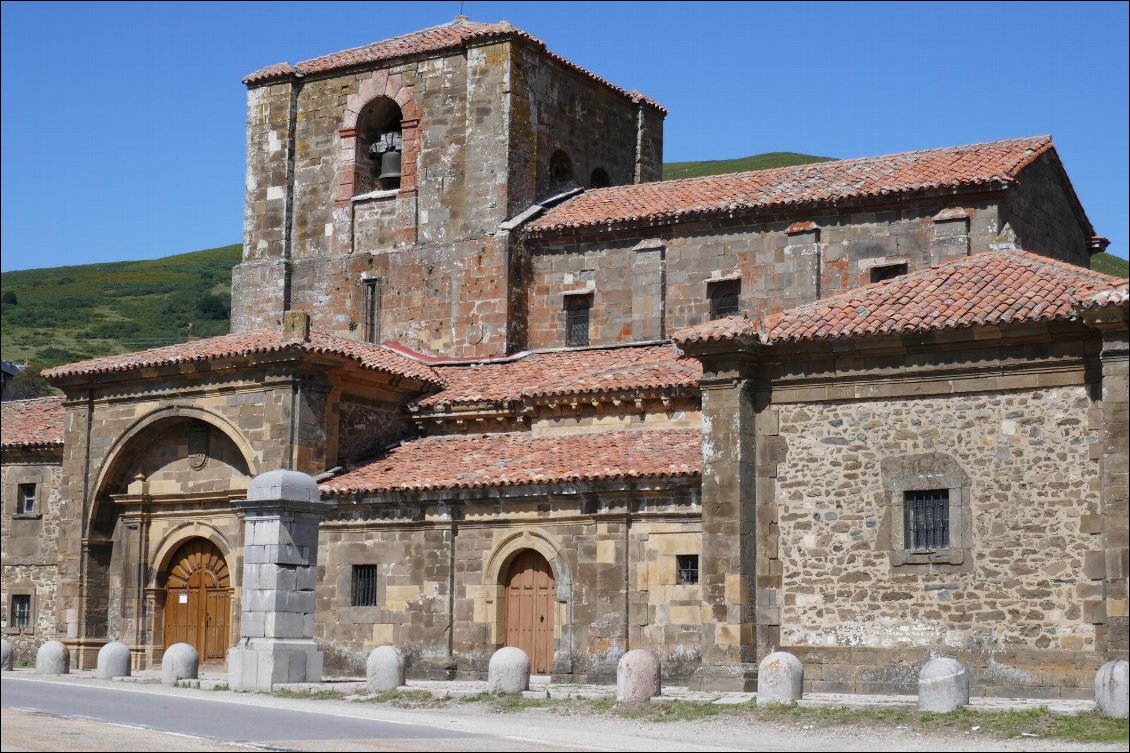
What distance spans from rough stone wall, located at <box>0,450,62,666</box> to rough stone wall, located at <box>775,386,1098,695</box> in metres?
20.4

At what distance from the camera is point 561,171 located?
36281 mm

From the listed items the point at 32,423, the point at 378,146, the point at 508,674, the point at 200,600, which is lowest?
the point at 508,674

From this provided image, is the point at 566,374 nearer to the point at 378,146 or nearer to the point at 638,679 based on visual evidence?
the point at 378,146

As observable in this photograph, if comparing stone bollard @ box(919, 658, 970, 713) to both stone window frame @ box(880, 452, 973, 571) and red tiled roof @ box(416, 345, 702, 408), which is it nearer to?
stone window frame @ box(880, 452, 973, 571)

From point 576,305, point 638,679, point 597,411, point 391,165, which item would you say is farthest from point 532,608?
point 391,165

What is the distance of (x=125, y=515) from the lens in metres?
32.2

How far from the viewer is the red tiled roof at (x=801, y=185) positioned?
29.2m

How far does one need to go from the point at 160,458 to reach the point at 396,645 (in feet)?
24.4

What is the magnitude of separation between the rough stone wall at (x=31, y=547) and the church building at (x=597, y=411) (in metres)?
0.10

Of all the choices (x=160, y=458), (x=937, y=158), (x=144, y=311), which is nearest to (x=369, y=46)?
(x=160, y=458)

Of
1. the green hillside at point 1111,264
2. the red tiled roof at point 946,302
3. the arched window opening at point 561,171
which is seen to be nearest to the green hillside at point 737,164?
the green hillside at point 1111,264

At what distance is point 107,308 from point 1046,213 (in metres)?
74.5

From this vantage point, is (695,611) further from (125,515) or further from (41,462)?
(41,462)

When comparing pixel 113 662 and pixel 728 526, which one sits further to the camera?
pixel 113 662
